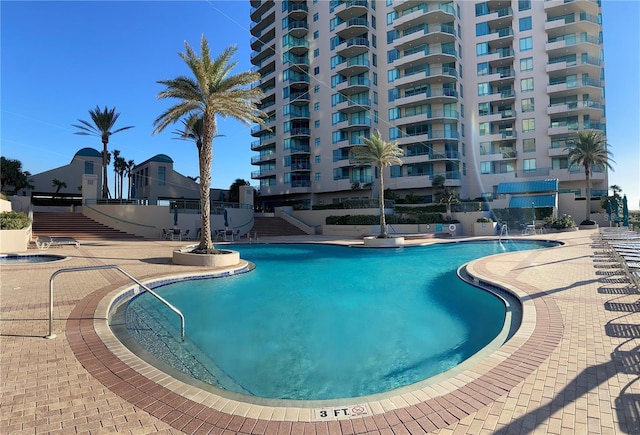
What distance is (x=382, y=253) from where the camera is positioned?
20547mm

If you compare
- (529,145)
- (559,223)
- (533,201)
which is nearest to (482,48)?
(529,145)

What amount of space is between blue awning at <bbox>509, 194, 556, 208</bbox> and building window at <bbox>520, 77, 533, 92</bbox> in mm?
15303

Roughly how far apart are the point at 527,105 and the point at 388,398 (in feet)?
166

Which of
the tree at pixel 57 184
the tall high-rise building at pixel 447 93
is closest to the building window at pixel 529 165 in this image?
the tall high-rise building at pixel 447 93

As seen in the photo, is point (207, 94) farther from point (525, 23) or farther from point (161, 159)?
Result: point (525, 23)

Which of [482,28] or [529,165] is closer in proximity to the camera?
[529,165]

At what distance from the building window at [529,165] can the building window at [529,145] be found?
4.21 ft

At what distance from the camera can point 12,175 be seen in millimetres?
39500

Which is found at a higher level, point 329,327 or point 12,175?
point 12,175

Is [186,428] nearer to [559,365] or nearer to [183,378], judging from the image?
[183,378]

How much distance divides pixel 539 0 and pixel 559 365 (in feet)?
179

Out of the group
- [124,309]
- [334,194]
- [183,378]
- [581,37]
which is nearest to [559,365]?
[183,378]

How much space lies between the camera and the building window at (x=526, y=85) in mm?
43844

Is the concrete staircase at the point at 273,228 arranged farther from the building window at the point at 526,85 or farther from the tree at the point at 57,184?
the building window at the point at 526,85
